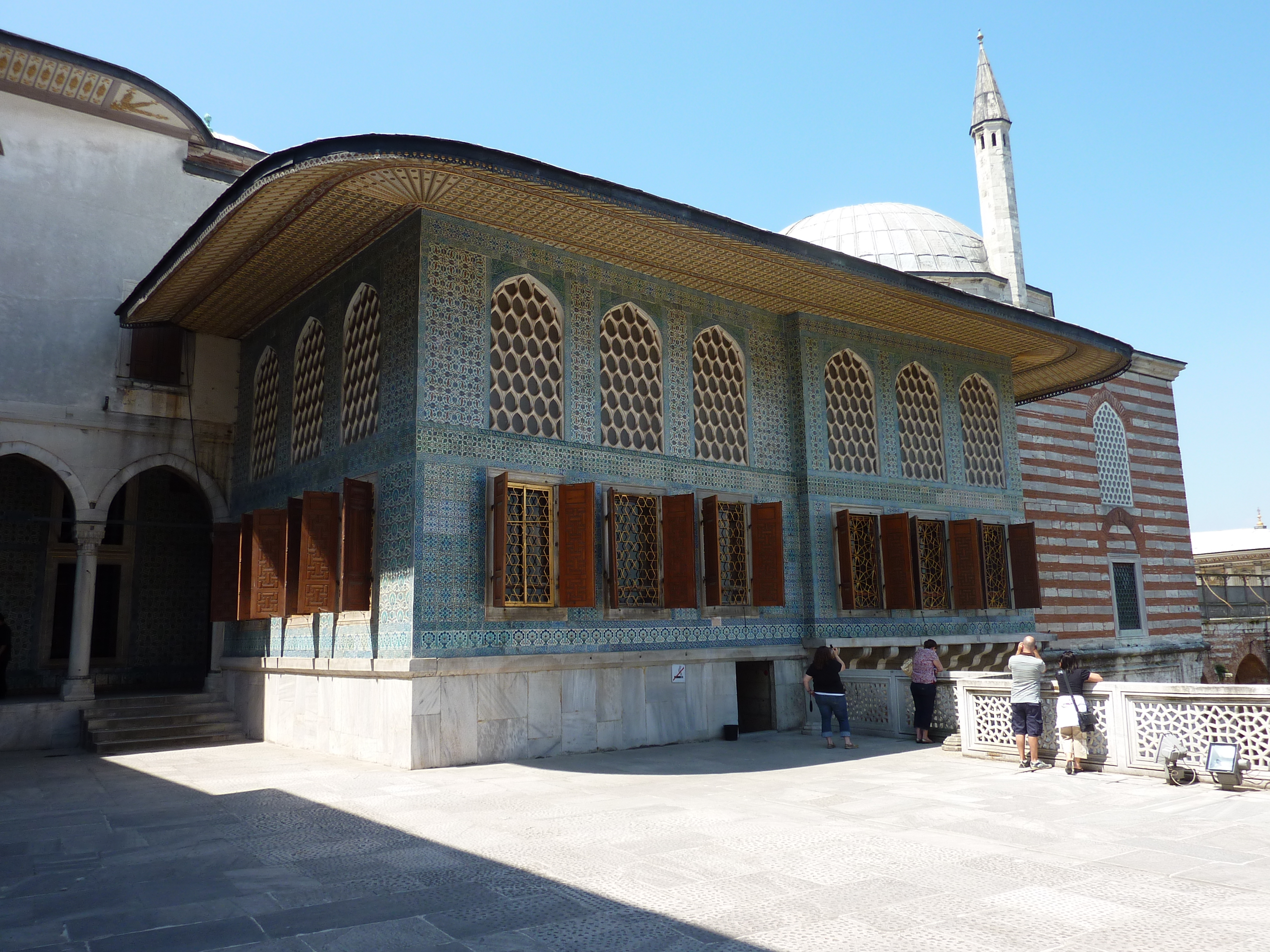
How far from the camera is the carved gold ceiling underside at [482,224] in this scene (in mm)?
8344

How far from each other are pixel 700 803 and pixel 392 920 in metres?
2.96

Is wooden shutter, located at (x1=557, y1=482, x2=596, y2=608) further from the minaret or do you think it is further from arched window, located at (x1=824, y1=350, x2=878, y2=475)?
the minaret

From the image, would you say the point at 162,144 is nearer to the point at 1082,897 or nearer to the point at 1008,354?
the point at 1008,354

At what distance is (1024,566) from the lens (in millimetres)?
12977

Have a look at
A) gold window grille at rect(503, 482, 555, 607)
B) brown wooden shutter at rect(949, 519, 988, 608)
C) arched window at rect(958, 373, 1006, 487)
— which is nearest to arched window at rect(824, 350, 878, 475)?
brown wooden shutter at rect(949, 519, 988, 608)

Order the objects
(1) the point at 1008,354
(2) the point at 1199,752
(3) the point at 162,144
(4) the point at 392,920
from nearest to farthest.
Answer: (4) the point at 392,920 → (2) the point at 1199,752 → (3) the point at 162,144 → (1) the point at 1008,354

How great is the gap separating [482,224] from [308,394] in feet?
10.3

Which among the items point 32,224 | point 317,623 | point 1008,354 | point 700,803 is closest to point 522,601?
point 317,623

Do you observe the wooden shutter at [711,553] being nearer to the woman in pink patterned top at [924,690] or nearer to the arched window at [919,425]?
the woman in pink patterned top at [924,690]

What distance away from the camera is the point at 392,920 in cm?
383

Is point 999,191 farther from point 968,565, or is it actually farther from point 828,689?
point 828,689

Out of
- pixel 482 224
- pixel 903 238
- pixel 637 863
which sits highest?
pixel 903 238

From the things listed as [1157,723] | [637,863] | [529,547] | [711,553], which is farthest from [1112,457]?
[637,863]

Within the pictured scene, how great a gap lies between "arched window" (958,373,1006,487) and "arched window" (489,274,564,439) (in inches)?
258
